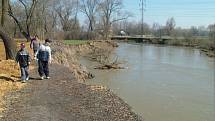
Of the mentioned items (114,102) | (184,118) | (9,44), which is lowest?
(184,118)

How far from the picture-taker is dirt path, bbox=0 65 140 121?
10828mm

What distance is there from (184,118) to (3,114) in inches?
348

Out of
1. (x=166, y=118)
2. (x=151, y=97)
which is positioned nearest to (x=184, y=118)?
(x=166, y=118)

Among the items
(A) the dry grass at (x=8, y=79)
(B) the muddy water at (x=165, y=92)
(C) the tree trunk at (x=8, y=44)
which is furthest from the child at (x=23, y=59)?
(C) the tree trunk at (x=8, y=44)

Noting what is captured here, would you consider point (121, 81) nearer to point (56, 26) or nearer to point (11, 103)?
point (11, 103)

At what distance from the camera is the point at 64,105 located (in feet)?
40.2

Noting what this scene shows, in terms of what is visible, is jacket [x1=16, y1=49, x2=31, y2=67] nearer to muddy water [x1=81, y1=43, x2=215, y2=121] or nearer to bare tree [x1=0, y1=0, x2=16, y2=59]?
muddy water [x1=81, y1=43, x2=215, y2=121]

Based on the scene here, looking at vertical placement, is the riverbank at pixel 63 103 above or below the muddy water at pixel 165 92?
above

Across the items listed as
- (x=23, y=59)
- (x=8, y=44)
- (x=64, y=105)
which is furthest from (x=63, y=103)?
(x=8, y=44)

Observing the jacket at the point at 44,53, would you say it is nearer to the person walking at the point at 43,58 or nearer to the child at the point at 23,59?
the person walking at the point at 43,58

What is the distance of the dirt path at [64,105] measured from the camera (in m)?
10.8

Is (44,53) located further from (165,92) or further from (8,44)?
(165,92)

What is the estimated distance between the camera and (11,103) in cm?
1234

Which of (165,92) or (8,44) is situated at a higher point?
(8,44)
